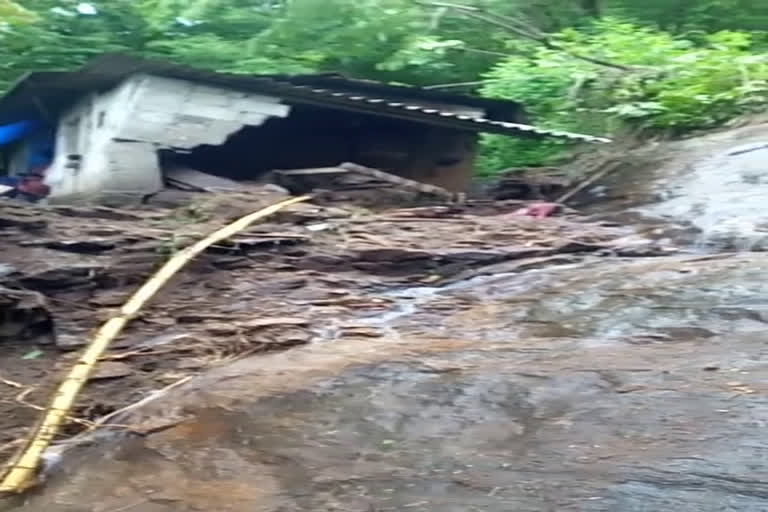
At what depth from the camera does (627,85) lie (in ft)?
40.5

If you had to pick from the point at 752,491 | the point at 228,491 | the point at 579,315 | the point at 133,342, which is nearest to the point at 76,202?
the point at 133,342

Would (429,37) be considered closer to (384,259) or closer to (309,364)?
(384,259)

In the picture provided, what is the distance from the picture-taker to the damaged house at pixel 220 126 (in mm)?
10227

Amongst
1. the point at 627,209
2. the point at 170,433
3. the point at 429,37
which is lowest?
the point at 170,433

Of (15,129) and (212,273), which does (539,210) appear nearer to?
(212,273)

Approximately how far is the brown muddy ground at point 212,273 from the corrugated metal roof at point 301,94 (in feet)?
5.88

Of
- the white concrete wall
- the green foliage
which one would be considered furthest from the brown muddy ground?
the green foliage

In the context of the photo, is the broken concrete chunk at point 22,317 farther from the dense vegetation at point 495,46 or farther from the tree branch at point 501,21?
the tree branch at point 501,21

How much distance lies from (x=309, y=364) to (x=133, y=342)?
1.24 metres

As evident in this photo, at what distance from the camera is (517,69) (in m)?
13.8

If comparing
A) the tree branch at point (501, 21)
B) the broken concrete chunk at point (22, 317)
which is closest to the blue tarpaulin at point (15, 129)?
the tree branch at point (501, 21)

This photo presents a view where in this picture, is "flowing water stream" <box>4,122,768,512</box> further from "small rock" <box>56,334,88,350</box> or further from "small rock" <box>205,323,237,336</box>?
"small rock" <box>56,334,88,350</box>

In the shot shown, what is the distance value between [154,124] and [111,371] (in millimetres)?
5658

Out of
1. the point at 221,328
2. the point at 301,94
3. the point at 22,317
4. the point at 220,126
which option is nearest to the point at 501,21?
the point at 301,94
